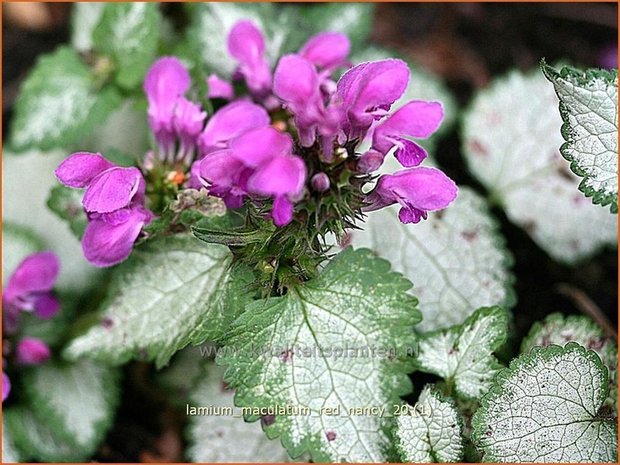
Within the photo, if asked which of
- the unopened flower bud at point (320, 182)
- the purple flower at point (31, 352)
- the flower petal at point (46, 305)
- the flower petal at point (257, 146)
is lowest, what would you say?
the purple flower at point (31, 352)

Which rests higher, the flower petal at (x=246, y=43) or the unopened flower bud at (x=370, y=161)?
the unopened flower bud at (x=370, y=161)

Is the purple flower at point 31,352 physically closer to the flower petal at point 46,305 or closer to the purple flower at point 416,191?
the flower petal at point 46,305

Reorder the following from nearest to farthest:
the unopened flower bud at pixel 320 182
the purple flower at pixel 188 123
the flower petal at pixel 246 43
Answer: the unopened flower bud at pixel 320 182 → the purple flower at pixel 188 123 → the flower petal at pixel 246 43

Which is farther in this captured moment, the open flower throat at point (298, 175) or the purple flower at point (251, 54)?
the purple flower at point (251, 54)

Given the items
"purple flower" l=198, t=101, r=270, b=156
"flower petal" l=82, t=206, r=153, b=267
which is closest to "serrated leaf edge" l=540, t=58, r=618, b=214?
"purple flower" l=198, t=101, r=270, b=156

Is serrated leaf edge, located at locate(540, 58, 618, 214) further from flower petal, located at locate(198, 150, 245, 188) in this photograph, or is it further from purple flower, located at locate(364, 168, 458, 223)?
flower petal, located at locate(198, 150, 245, 188)

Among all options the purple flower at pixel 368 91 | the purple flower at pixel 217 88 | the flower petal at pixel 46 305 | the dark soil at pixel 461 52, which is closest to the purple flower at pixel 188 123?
the purple flower at pixel 217 88
